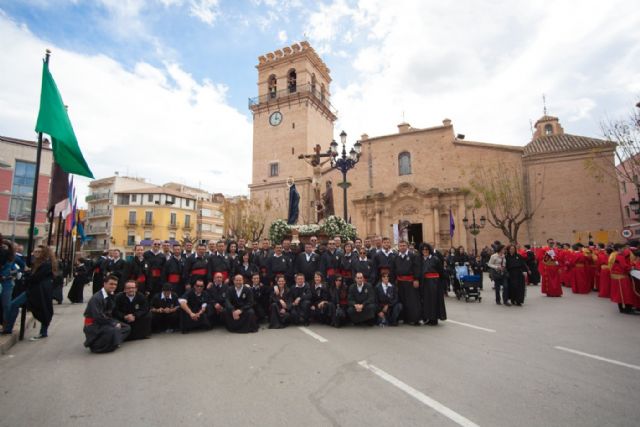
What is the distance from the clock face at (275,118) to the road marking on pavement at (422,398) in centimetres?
3537

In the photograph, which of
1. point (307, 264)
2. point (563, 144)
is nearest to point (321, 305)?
point (307, 264)

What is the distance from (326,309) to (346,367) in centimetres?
305

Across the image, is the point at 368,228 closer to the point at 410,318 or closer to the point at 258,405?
the point at 410,318

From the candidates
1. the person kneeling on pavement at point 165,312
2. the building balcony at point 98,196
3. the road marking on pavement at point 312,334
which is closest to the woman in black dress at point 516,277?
the road marking on pavement at point 312,334

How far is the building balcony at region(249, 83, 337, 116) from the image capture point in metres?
36.5

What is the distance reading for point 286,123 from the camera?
37125 millimetres

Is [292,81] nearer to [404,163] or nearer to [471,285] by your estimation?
[404,163]

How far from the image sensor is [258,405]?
3.56 meters

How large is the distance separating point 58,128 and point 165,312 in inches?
176

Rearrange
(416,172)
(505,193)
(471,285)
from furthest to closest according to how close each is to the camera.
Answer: (416,172)
(505,193)
(471,285)

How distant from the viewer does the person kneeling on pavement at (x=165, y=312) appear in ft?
24.0

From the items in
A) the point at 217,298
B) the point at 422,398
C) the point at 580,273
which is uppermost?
the point at 580,273

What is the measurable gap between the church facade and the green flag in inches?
455

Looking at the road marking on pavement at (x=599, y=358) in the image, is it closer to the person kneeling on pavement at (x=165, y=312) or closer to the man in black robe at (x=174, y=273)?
the person kneeling on pavement at (x=165, y=312)
